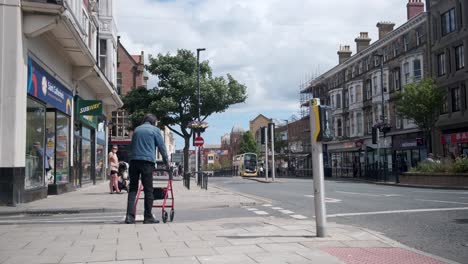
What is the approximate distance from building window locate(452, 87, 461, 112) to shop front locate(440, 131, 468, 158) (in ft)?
5.70

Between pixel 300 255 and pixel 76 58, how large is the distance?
15219mm

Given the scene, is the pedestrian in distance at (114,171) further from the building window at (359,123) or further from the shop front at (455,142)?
the building window at (359,123)

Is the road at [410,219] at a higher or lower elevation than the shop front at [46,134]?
lower

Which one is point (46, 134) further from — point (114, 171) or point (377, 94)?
point (377, 94)

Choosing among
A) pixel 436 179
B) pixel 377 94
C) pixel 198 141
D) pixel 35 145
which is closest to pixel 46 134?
pixel 35 145

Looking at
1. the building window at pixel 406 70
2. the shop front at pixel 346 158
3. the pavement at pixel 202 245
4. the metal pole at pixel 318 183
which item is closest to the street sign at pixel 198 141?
the pavement at pixel 202 245

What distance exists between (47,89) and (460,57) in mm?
29696

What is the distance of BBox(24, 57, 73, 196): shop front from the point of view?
14203mm

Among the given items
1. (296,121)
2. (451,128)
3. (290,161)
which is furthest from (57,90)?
(296,121)

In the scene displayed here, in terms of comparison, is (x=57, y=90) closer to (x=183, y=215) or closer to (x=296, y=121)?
(x=183, y=215)

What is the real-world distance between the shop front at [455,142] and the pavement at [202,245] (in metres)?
29.2

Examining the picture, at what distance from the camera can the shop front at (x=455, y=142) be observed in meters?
34.4

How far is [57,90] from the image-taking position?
17203mm

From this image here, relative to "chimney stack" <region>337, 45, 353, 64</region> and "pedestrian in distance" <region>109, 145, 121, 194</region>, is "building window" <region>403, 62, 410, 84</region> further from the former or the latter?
"pedestrian in distance" <region>109, 145, 121, 194</region>
